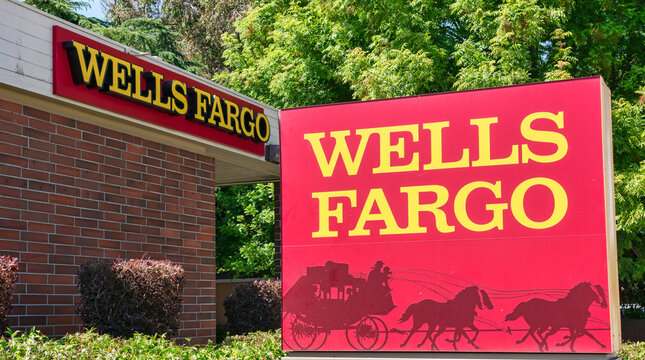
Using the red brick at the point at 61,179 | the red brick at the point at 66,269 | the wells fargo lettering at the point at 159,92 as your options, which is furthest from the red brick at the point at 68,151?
the red brick at the point at 66,269

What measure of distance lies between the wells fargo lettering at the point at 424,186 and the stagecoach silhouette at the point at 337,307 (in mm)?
367

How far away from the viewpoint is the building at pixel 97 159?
1053 centimetres

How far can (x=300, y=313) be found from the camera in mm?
7012

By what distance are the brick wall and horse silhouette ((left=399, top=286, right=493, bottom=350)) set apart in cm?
601

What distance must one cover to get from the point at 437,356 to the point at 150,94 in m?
7.54

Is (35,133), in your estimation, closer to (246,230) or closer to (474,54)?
(474,54)

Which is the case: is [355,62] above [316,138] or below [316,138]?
above

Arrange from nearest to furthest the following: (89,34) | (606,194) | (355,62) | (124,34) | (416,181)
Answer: (606,194)
(416,181)
(89,34)
(355,62)
(124,34)

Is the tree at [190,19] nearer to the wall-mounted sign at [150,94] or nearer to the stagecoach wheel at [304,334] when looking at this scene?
the wall-mounted sign at [150,94]

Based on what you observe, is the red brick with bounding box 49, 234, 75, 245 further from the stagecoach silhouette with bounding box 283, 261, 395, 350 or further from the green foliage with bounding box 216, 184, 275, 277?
the green foliage with bounding box 216, 184, 275, 277

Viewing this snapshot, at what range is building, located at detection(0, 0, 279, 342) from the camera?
10531 millimetres

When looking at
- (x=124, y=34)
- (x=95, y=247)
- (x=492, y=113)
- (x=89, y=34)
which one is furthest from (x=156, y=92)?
(x=124, y=34)

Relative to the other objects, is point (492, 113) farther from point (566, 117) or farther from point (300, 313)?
point (300, 313)

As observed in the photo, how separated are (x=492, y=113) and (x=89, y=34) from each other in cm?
699
